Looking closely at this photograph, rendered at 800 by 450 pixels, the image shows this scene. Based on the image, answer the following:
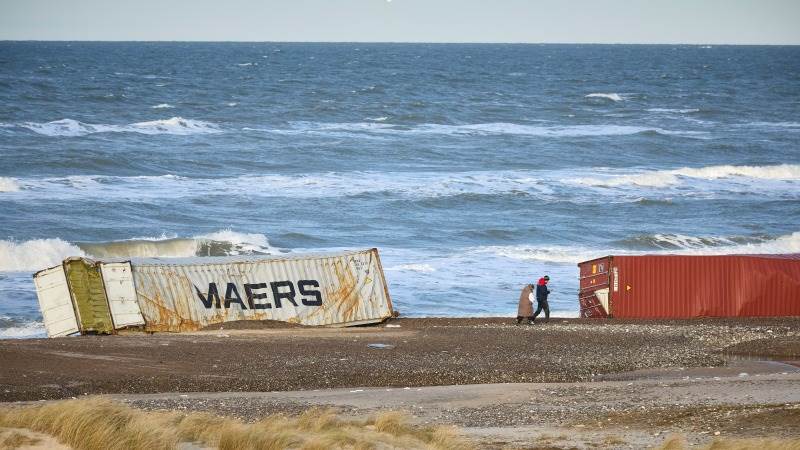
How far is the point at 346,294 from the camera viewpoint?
2920 centimetres

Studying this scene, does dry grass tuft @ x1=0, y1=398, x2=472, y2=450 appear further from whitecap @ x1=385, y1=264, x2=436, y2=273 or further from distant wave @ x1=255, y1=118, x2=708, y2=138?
distant wave @ x1=255, y1=118, x2=708, y2=138

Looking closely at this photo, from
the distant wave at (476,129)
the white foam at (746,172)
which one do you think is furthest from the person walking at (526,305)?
the distant wave at (476,129)

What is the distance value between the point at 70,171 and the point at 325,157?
16.6 meters

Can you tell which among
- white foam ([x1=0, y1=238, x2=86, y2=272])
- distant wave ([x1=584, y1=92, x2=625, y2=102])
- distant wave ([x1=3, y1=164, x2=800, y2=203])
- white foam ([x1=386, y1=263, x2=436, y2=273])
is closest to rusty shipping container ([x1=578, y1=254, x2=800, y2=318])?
white foam ([x1=386, y1=263, x2=436, y2=273])

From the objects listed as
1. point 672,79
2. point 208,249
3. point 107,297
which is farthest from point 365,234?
point 672,79

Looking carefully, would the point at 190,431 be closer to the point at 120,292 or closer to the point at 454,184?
the point at 120,292

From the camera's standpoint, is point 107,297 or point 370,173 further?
point 370,173

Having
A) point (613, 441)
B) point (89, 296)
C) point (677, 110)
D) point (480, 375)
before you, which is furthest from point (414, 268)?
point (677, 110)

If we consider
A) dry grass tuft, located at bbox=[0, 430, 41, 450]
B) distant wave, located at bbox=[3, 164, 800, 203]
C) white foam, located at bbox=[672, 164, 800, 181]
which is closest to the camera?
dry grass tuft, located at bbox=[0, 430, 41, 450]

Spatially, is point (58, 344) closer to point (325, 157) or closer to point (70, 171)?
point (70, 171)

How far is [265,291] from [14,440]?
15.9 metres

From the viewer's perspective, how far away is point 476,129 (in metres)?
81.1

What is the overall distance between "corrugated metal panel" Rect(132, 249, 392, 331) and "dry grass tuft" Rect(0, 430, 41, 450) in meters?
14.6

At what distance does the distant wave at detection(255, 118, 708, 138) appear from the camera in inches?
3059
